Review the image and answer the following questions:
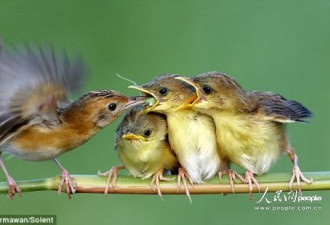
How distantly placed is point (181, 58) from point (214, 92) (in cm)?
159

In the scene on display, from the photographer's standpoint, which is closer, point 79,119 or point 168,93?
point 168,93

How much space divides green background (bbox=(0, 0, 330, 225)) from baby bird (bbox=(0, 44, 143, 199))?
818 mm

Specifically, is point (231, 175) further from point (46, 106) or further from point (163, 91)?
point (46, 106)

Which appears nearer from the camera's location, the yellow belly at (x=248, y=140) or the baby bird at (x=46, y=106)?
the baby bird at (x=46, y=106)

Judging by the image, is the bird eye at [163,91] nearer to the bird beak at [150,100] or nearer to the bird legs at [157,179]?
the bird beak at [150,100]

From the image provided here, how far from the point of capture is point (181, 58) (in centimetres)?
623

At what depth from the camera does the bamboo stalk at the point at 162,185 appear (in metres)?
4.33

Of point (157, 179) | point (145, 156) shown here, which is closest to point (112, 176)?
point (157, 179)

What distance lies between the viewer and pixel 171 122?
477cm

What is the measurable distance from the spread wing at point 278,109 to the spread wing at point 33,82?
2.67 ft

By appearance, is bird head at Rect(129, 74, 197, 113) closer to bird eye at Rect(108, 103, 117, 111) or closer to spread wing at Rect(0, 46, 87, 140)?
bird eye at Rect(108, 103, 117, 111)

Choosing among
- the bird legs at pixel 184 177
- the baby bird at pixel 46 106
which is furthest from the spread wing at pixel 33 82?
the bird legs at pixel 184 177

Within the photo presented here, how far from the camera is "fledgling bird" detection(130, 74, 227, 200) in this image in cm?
470

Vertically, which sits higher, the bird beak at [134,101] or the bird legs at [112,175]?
the bird beak at [134,101]
